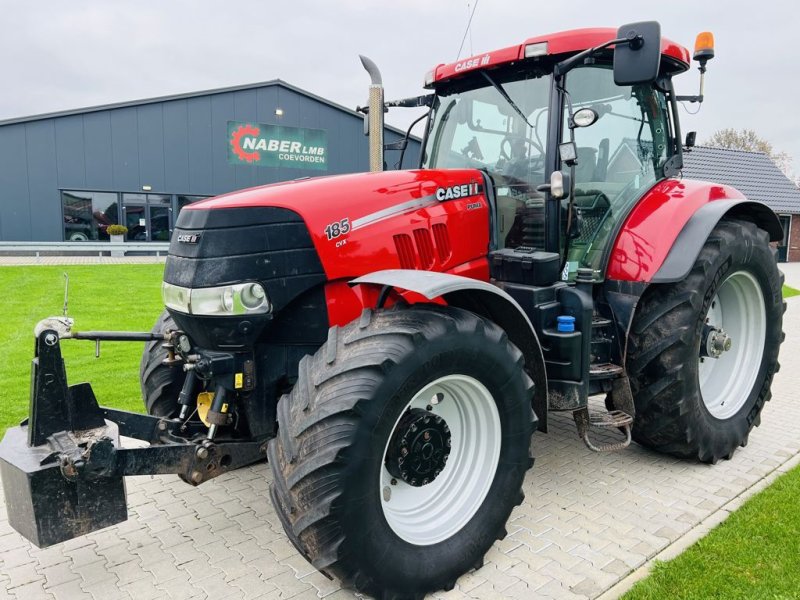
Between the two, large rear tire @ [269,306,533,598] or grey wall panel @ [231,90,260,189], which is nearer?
large rear tire @ [269,306,533,598]

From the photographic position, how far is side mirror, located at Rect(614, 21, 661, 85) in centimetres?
298

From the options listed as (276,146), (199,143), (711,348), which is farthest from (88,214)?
(711,348)

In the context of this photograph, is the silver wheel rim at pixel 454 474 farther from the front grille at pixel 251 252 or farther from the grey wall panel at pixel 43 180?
the grey wall panel at pixel 43 180

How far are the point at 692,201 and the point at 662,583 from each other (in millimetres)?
2279

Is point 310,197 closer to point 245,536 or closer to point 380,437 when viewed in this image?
point 380,437

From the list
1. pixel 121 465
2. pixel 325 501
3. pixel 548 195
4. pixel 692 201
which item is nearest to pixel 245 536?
pixel 121 465

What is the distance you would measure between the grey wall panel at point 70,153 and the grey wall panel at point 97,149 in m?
0.14

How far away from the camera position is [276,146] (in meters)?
23.2

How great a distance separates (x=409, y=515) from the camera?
2.78 meters

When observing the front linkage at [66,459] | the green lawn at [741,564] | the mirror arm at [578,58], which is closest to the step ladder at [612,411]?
the green lawn at [741,564]

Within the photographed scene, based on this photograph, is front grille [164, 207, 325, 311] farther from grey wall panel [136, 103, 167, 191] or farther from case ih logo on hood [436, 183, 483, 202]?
grey wall panel [136, 103, 167, 191]

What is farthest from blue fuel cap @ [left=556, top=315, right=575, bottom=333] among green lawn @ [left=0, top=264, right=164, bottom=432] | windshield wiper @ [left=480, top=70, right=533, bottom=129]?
green lawn @ [left=0, top=264, right=164, bottom=432]

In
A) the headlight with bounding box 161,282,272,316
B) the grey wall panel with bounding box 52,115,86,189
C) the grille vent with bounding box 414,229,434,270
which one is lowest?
the headlight with bounding box 161,282,272,316

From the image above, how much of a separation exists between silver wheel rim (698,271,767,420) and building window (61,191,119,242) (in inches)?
817
